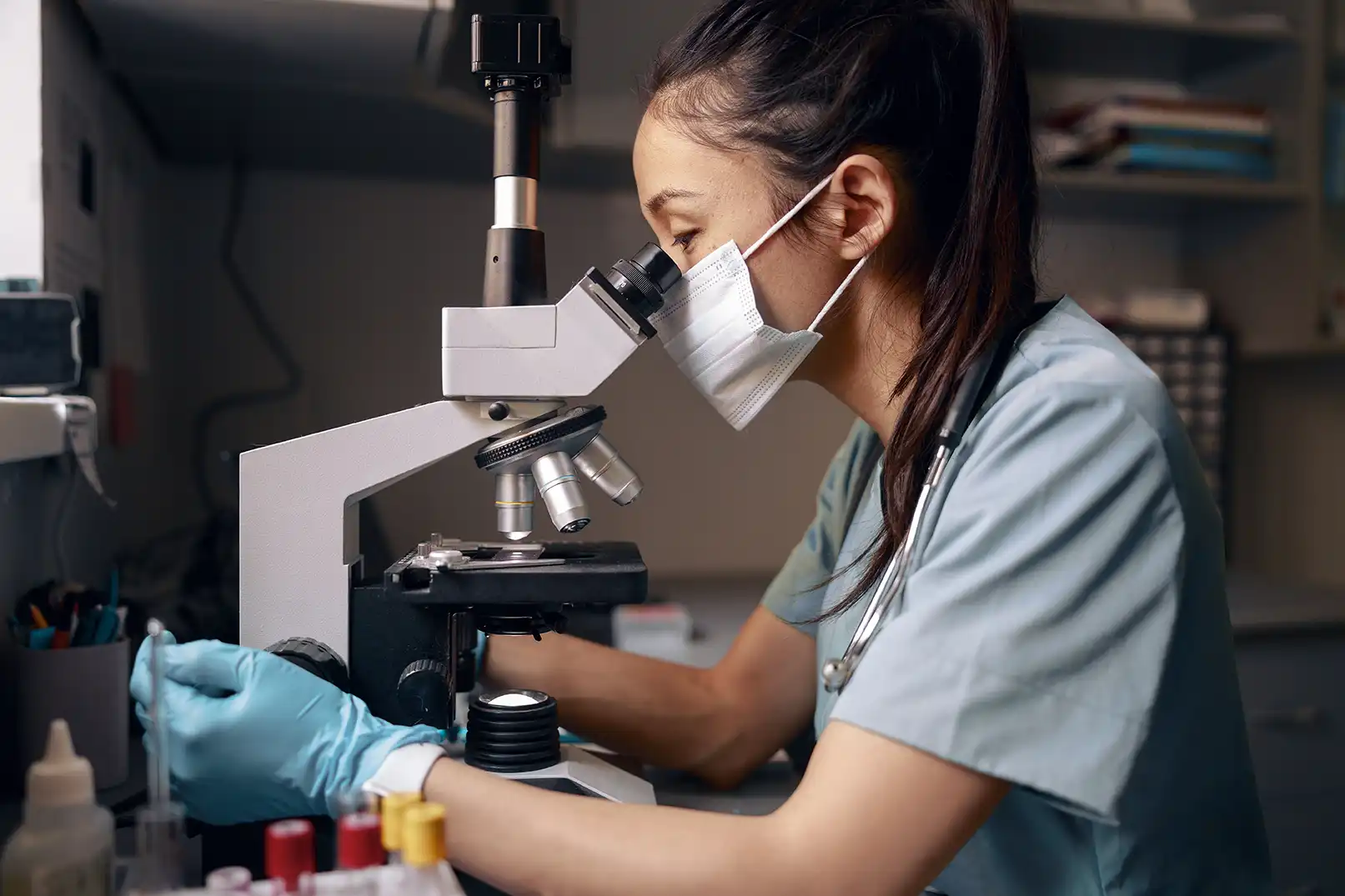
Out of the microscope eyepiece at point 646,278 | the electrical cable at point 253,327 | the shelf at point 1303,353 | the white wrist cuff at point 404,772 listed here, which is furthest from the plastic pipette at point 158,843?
the shelf at point 1303,353

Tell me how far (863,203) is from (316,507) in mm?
503

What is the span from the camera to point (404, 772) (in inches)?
27.4

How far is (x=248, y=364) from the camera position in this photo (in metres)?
1.77

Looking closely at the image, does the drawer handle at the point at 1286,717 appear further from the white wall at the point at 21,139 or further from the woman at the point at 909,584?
the white wall at the point at 21,139

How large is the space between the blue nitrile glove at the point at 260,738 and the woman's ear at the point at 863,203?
524 millimetres

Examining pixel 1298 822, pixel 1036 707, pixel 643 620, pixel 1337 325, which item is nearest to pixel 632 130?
pixel 643 620

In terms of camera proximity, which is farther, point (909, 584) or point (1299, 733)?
point (1299, 733)

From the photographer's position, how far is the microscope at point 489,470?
0.78 metres

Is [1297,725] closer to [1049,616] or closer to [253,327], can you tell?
[1049,616]

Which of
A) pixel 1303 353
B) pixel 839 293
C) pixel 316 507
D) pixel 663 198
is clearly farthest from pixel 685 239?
pixel 1303 353

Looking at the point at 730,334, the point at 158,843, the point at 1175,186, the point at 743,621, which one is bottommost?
the point at 743,621

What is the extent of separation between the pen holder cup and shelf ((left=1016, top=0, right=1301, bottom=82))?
1.61 m

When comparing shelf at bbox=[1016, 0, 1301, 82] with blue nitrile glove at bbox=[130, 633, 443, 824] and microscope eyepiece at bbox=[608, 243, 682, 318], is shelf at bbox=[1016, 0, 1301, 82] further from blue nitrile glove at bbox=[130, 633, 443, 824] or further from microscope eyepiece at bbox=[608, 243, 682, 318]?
blue nitrile glove at bbox=[130, 633, 443, 824]

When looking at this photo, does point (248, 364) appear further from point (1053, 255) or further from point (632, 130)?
point (1053, 255)
